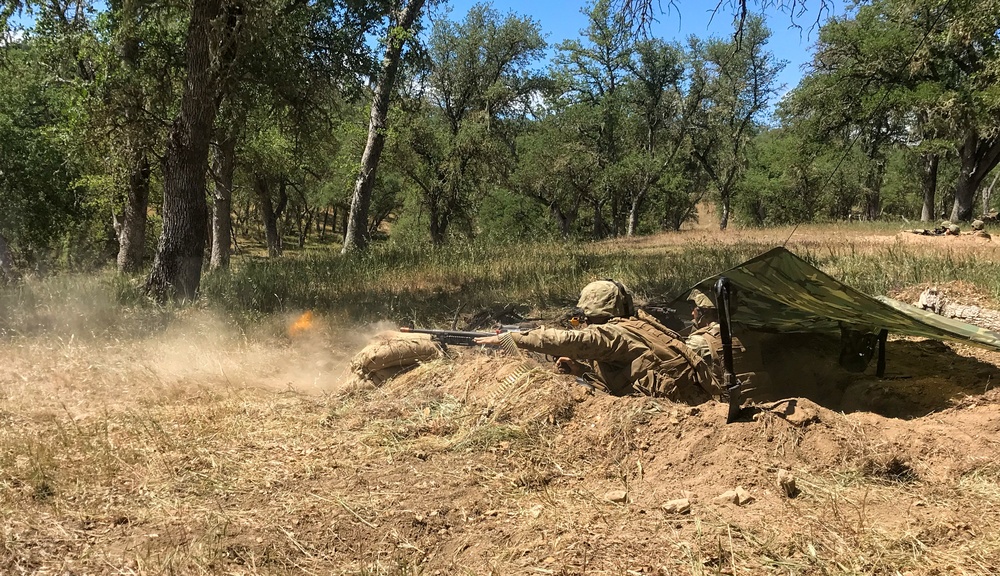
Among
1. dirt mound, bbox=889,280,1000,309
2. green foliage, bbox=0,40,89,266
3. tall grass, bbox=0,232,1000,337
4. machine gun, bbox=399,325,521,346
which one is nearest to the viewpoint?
machine gun, bbox=399,325,521,346

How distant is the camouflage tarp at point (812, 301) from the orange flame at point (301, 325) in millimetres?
4783

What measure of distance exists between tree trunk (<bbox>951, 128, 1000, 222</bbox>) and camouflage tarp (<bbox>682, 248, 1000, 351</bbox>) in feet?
76.6

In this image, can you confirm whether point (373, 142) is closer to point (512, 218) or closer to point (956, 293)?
point (956, 293)

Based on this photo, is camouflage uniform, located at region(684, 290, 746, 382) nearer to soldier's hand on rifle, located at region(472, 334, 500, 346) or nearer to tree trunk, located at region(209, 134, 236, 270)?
soldier's hand on rifle, located at region(472, 334, 500, 346)

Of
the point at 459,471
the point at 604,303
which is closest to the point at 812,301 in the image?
the point at 604,303

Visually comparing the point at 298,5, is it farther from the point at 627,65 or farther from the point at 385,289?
the point at 627,65

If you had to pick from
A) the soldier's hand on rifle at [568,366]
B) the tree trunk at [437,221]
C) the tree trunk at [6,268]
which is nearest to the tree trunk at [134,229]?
the tree trunk at [6,268]

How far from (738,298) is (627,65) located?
31.5 metres

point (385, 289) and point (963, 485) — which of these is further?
point (385, 289)

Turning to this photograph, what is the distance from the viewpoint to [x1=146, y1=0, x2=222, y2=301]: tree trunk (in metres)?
7.82

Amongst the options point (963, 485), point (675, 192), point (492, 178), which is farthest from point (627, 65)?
point (963, 485)

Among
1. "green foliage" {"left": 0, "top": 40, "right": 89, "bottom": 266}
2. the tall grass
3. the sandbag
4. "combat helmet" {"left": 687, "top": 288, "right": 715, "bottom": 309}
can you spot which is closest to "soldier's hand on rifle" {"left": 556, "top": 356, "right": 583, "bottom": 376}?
the sandbag

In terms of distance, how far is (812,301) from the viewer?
4953 millimetres

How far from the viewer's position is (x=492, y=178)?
90.4ft
